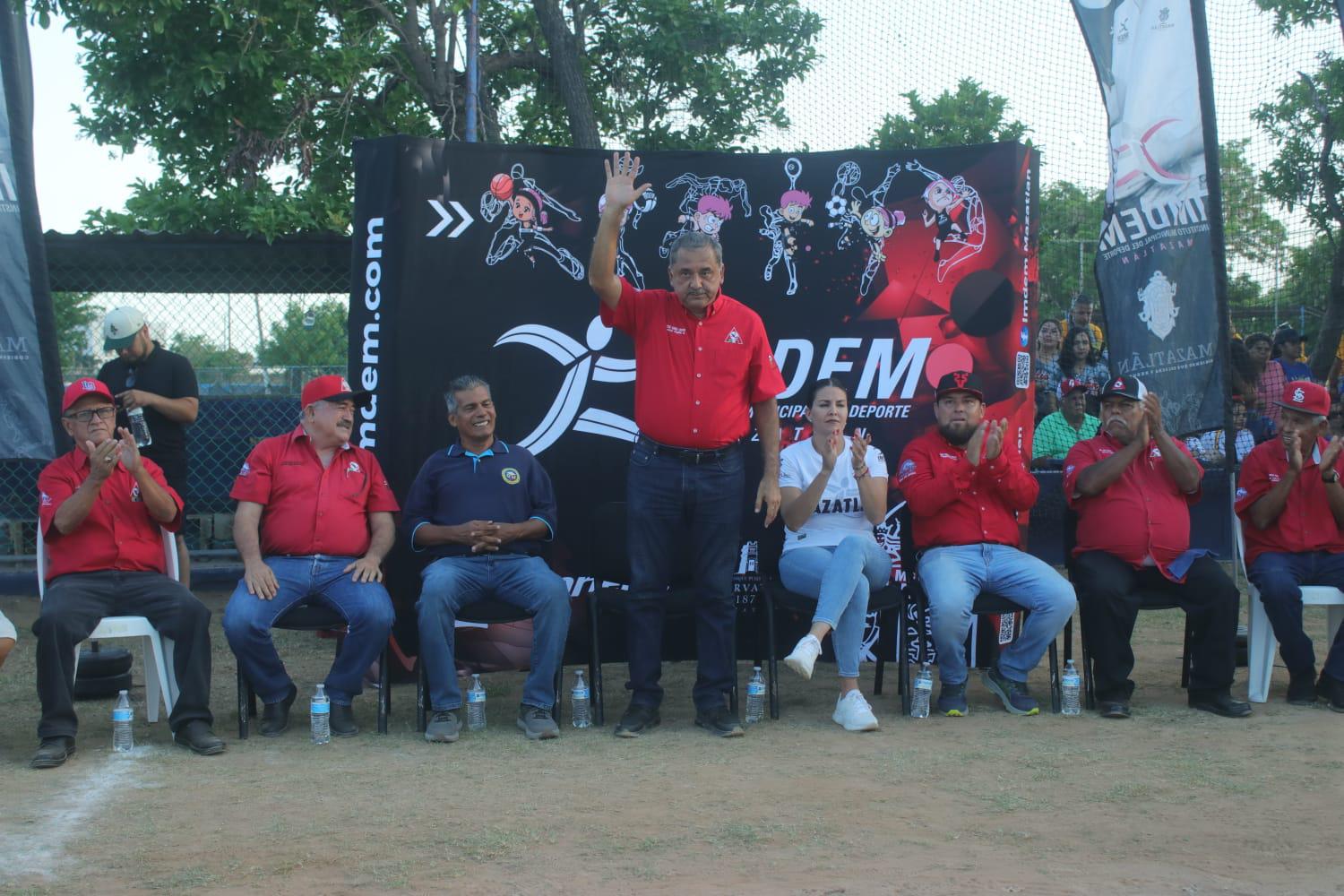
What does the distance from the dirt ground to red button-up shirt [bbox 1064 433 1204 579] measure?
66cm

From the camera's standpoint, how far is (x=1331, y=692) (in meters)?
5.27

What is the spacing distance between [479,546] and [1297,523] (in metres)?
3.45

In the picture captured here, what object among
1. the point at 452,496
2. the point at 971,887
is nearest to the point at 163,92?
the point at 452,496

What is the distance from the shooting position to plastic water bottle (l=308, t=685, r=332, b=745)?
15.5 ft

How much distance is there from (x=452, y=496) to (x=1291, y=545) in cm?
354

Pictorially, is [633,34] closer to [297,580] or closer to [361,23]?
[361,23]

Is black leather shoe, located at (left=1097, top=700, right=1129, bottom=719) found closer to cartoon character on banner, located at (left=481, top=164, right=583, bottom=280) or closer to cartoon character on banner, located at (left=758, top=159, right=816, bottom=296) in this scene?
cartoon character on banner, located at (left=758, top=159, right=816, bottom=296)

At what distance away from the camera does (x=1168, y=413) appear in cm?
591

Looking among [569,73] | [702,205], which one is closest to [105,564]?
[702,205]

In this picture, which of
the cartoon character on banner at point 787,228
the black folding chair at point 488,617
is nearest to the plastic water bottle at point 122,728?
the black folding chair at point 488,617

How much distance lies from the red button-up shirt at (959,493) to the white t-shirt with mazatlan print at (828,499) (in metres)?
0.21

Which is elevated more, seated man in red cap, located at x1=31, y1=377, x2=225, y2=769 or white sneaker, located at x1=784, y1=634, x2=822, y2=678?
seated man in red cap, located at x1=31, y1=377, x2=225, y2=769

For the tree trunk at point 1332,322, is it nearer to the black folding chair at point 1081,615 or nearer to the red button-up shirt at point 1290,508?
the red button-up shirt at point 1290,508

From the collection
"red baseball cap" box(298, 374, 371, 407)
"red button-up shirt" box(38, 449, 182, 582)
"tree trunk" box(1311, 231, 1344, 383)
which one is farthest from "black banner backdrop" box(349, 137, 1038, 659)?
"tree trunk" box(1311, 231, 1344, 383)
